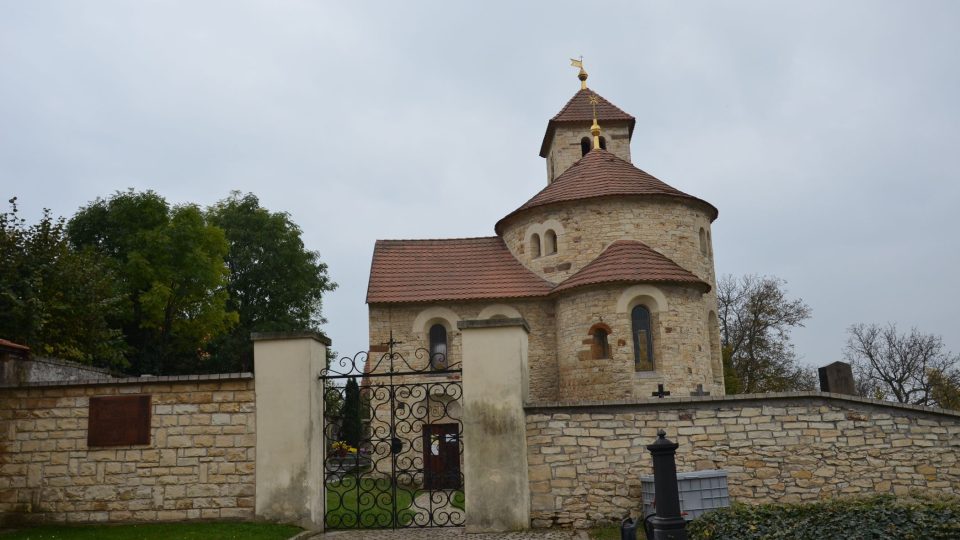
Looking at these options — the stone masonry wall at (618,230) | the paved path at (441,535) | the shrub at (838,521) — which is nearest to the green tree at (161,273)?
the stone masonry wall at (618,230)

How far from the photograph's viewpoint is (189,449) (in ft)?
35.7

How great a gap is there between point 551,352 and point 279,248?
21.6m

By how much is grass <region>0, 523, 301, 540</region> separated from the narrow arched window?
1183 centimetres

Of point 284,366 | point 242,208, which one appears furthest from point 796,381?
point 284,366

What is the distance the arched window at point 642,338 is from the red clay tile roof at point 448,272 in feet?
9.95

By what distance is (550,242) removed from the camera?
23750mm

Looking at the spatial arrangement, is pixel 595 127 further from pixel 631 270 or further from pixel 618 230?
pixel 631 270

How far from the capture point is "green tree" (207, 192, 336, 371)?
38750 mm

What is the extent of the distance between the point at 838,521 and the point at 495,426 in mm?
4650

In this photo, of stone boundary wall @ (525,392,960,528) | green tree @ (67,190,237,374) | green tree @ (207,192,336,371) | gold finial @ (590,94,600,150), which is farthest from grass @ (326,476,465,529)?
green tree @ (207,192,336,371)

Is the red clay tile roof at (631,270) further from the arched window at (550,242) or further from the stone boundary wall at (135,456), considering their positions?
the stone boundary wall at (135,456)

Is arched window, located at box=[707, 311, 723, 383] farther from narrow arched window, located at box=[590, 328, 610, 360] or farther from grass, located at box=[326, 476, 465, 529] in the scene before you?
grass, located at box=[326, 476, 465, 529]

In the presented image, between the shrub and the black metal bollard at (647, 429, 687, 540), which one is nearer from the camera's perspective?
the black metal bollard at (647, 429, 687, 540)

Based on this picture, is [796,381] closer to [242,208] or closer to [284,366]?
[242,208]
